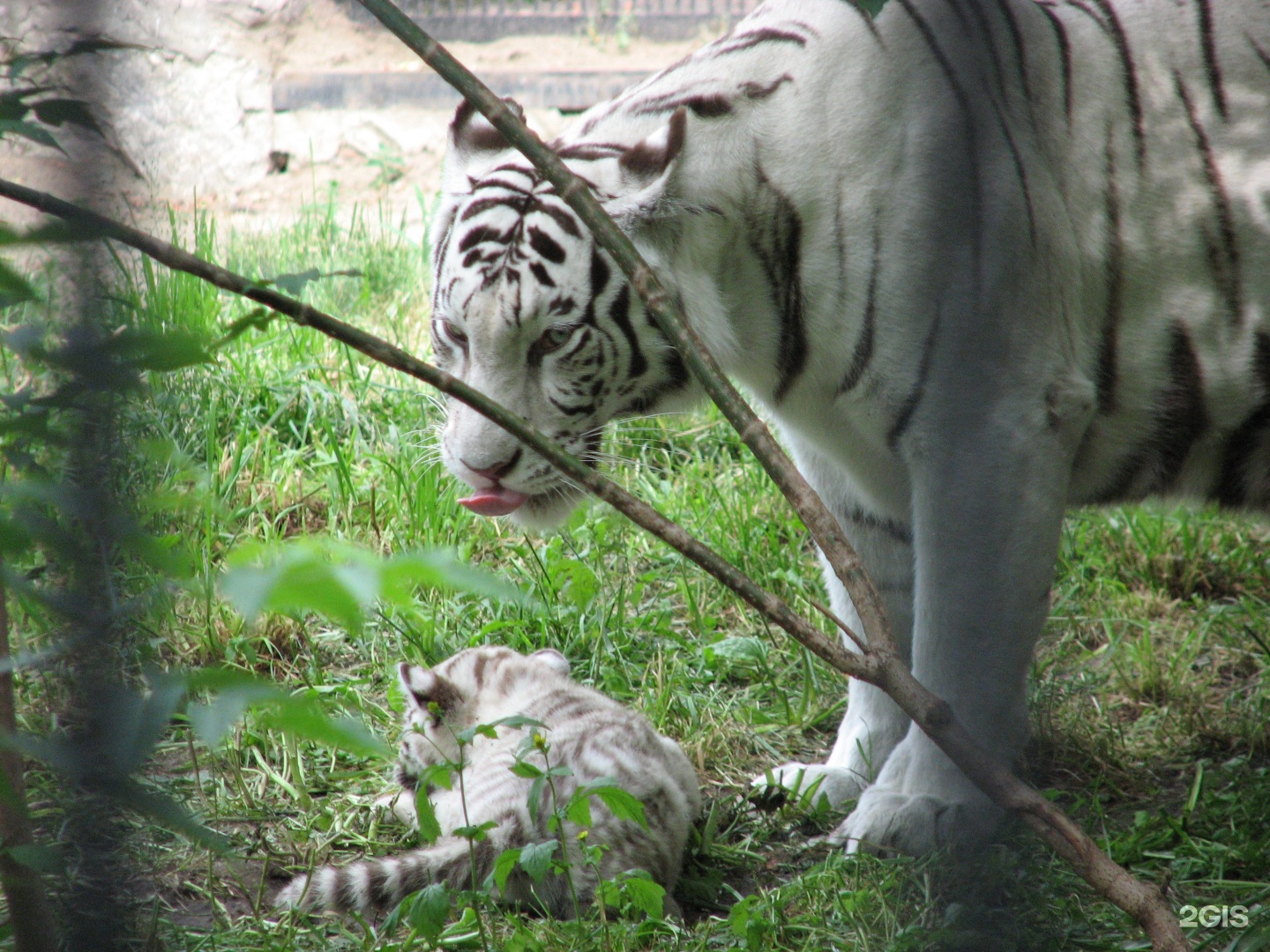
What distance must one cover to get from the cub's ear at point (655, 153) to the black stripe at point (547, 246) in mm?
156

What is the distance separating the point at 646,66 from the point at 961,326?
5.76m

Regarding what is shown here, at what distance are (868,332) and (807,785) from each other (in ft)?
2.86

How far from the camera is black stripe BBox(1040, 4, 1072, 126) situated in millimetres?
1910

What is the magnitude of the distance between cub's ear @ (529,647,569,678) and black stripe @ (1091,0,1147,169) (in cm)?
132

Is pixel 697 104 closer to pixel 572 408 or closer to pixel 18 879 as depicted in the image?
pixel 572 408

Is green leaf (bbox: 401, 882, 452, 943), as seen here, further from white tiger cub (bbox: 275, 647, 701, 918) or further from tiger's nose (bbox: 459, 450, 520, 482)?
tiger's nose (bbox: 459, 450, 520, 482)

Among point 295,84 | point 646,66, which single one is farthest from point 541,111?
point 295,84

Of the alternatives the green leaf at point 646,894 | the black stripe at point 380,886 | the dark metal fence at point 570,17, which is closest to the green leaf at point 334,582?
the green leaf at point 646,894

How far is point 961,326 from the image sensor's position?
1.79 m

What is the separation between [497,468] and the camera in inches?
79.7

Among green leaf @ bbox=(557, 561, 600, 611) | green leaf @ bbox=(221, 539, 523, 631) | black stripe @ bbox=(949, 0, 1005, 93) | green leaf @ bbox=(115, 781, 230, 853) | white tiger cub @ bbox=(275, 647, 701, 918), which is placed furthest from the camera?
green leaf @ bbox=(557, 561, 600, 611)

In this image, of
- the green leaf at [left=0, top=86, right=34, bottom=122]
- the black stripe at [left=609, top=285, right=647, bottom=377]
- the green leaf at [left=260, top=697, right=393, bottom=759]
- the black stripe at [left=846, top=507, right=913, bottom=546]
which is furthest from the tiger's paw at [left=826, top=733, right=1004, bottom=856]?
the green leaf at [left=0, top=86, right=34, bottom=122]

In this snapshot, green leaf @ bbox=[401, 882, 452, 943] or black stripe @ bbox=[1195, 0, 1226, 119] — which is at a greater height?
black stripe @ bbox=[1195, 0, 1226, 119]

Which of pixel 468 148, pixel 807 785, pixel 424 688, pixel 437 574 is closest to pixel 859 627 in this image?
pixel 807 785
